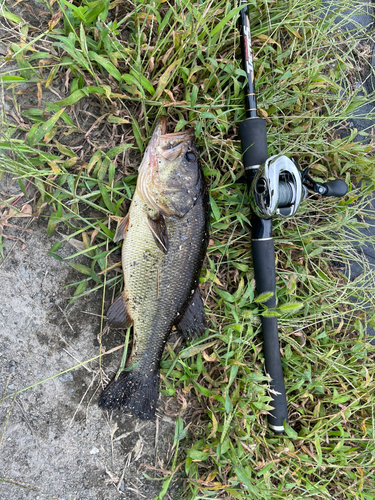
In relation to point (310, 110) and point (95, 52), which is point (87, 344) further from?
point (310, 110)

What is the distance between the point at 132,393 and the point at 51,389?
0.60 m

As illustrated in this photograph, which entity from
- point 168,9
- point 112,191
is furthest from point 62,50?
point 112,191

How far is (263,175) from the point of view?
2.12 m

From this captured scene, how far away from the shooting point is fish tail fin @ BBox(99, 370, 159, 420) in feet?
7.41

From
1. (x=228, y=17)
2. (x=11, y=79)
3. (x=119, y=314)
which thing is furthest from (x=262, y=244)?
(x=11, y=79)

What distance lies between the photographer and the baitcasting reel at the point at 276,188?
6.79 ft

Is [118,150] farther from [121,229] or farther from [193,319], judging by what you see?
[193,319]

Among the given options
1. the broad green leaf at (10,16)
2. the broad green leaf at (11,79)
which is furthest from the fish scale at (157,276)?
the broad green leaf at (10,16)

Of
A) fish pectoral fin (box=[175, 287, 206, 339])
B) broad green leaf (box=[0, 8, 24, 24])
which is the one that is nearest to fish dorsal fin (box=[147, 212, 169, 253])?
fish pectoral fin (box=[175, 287, 206, 339])

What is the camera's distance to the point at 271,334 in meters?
2.42

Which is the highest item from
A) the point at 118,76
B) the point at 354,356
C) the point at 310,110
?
the point at 118,76

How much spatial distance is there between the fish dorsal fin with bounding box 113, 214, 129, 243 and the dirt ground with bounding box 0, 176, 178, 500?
37cm

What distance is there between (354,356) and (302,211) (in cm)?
130

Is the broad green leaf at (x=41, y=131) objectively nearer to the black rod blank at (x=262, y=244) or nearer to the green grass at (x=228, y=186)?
the green grass at (x=228, y=186)
